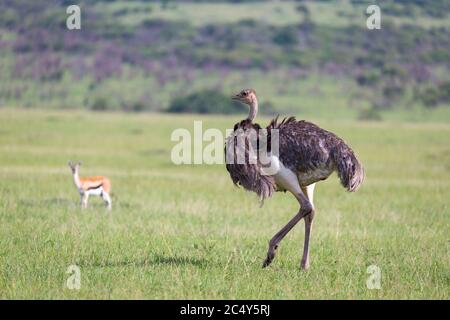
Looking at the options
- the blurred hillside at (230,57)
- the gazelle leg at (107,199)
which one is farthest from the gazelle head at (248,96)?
the blurred hillside at (230,57)

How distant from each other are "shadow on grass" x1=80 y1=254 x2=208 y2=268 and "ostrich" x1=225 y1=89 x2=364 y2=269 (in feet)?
2.34

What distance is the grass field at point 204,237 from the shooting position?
25.7 ft

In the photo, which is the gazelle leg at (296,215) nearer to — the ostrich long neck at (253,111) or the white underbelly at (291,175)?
the white underbelly at (291,175)

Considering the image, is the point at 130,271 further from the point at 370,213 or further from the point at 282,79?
the point at 282,79

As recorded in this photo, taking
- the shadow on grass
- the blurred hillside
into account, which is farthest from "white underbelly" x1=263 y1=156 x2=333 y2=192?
the blurred hillside

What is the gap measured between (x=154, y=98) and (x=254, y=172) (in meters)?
49.8

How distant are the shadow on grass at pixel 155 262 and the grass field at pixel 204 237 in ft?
0.04

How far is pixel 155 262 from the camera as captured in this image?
29.2 feet

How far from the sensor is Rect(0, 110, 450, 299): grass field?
7.84 m

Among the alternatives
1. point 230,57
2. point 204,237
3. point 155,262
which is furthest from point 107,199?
point 230,57
